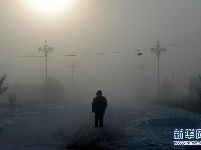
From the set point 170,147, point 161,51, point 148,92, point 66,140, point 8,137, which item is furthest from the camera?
point 148,92

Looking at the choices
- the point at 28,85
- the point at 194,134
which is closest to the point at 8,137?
the point at 194,134

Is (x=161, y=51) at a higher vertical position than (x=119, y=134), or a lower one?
higher

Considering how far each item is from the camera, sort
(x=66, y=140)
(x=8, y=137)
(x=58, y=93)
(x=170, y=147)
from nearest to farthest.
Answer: (x=170, y=147), (x=66, y=140), (x=8, y=137), (x=58, y=93)

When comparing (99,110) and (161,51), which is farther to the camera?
(161,51)

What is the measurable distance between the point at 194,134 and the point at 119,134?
310cm

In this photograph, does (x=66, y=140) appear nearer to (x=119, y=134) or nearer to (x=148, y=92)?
(x=119, y=134)

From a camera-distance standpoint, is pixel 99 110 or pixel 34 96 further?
pixel 34 96

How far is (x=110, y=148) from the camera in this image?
34.9 feet

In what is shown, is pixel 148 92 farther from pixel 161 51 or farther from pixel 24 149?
pixel 24 149

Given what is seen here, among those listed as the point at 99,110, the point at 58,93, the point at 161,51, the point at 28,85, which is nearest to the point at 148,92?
the point at 28,85

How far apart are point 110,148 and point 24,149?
2657mm

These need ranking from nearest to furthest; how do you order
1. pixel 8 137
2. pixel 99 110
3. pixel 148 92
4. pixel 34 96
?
pixel 8 137 < pixel 99 110 < pixel 34 96 < pixel 148 92

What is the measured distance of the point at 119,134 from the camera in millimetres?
14086

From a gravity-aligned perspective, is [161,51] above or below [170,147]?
above
